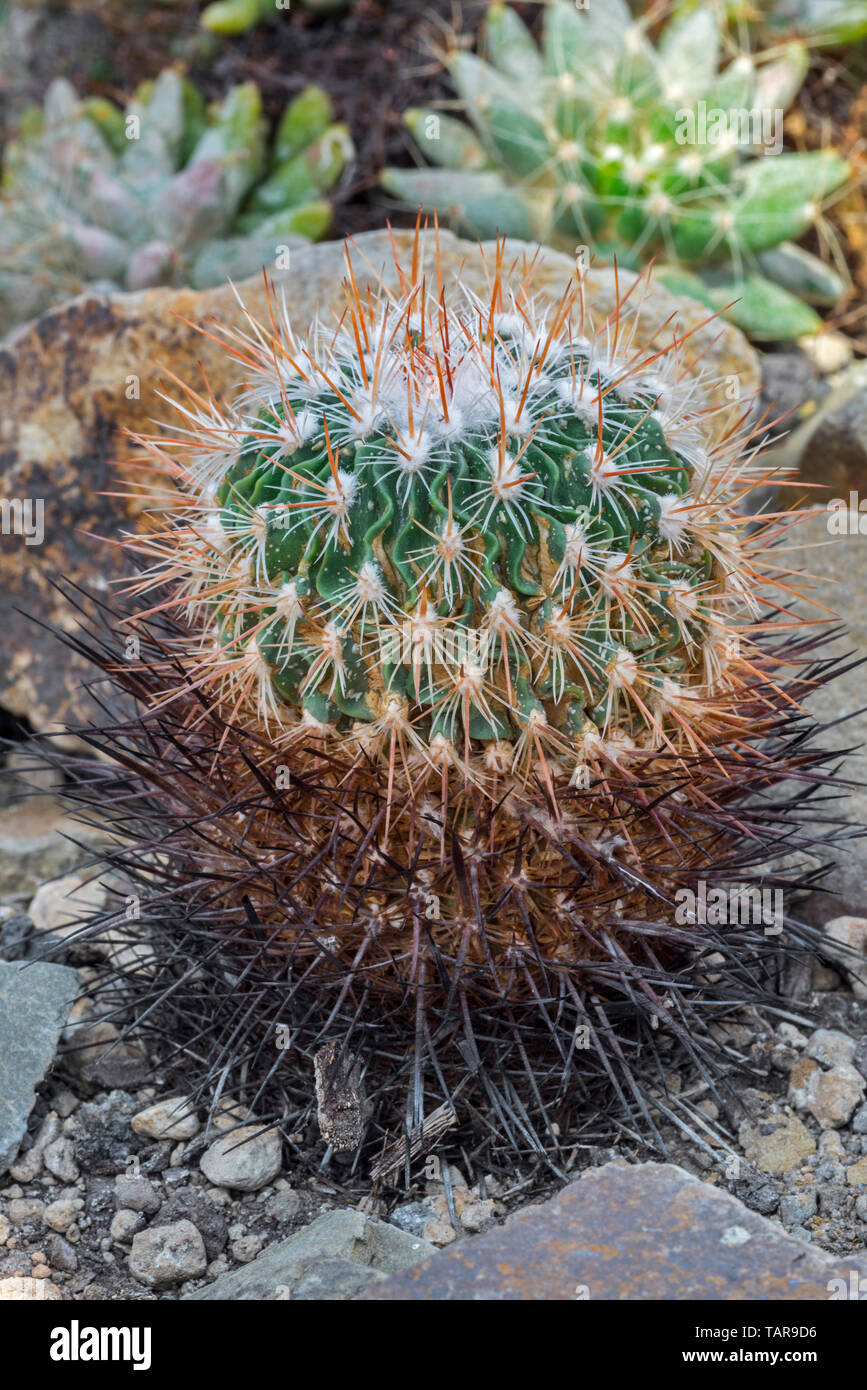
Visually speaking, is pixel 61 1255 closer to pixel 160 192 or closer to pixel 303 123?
pixel 160 192

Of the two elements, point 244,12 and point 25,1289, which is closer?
point 25,1289

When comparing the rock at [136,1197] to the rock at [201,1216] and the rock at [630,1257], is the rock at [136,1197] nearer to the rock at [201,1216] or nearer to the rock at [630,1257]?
the rock at [201,1216]

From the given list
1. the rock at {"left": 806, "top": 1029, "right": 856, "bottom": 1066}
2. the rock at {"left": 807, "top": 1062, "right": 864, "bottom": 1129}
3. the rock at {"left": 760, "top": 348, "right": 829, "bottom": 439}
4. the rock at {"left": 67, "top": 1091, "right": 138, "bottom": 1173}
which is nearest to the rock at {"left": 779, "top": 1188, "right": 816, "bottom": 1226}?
the rock at {"left": 807, "top": 1062, "right": 864, "bottom": 1129}

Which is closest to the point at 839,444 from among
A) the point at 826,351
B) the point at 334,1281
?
the point at 826,351

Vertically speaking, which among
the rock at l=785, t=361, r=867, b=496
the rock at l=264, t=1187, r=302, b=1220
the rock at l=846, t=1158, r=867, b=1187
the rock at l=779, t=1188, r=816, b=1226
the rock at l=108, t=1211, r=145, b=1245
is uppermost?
the rock at l=785, t=361, r=867, b=496

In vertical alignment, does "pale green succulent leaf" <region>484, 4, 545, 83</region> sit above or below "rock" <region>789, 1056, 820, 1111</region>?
above

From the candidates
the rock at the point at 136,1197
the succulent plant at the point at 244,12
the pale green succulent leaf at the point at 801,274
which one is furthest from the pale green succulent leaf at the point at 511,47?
the rock at the point at 136,1197

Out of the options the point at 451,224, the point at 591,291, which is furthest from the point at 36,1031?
the point at 451,224

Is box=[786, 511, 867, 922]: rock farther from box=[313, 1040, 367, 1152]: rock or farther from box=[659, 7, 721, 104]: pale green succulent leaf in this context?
box=[659, 7, 721, 104]: pale green succulent leaf
